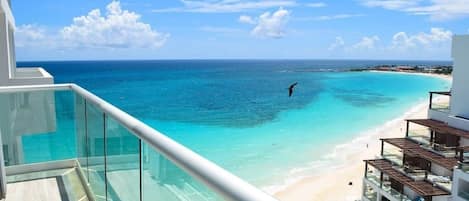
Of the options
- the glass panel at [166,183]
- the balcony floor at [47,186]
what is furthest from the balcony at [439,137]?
the glass panel at [166,183]

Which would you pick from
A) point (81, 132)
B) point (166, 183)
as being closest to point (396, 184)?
point (81, 132)

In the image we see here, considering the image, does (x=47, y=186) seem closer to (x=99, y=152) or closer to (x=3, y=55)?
(x=99, y=152)

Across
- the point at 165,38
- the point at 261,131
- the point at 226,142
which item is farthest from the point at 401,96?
the point at 165,38

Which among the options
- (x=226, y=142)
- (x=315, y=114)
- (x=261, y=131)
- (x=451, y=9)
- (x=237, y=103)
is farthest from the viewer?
(x=451, y=9)

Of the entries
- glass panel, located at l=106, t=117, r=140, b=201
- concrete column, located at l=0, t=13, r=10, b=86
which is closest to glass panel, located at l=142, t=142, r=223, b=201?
glass panel, located at l=106, t=117, r=140, b=201

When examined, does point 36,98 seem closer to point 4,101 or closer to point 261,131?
point 4,101
